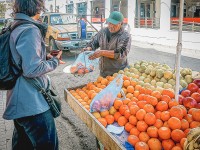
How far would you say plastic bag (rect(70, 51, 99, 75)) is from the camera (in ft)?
12.3

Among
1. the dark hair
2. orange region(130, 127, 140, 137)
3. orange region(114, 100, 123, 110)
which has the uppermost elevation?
the dark hair

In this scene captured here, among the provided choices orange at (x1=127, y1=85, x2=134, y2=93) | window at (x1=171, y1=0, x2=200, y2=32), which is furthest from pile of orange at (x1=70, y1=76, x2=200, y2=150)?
window at (x1=171, y1=0, x2=200, y2=32)

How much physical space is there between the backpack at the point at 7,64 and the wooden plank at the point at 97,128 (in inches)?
38.5

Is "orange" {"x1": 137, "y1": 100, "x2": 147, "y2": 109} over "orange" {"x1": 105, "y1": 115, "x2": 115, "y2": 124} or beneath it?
over

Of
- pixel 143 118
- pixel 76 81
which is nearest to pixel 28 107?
pixel 143 118

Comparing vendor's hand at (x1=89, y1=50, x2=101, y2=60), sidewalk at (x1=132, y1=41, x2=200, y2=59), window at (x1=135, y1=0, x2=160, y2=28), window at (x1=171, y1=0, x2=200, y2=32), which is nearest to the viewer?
vendor's hand at (x1=89, y1=50, x2=101, y2=60)

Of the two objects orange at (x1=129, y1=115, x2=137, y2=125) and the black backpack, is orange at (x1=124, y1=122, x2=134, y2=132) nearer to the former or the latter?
orange at (x1=129, y1=115, x2=137, y2=125)

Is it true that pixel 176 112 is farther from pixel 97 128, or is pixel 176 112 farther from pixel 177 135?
pixel 97 128

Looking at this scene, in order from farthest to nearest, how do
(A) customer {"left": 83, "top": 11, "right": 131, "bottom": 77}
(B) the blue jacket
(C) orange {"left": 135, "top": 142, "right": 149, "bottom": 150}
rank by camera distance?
(A) customer {"left": 83, "top": 11, "right": 131, "bottom": 77} < (C) orange {"left": 135, "top": 142, "right": 149, "bottom": 150} < (B) the blue jacket

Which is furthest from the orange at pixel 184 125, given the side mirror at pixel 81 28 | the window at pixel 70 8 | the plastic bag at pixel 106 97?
the window at pixel 70 8

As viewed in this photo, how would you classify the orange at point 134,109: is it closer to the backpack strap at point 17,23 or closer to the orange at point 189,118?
the orange at point 189,118

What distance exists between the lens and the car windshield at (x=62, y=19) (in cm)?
1327

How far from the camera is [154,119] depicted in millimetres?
2590

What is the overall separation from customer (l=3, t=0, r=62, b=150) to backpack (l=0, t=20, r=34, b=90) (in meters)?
0.04
